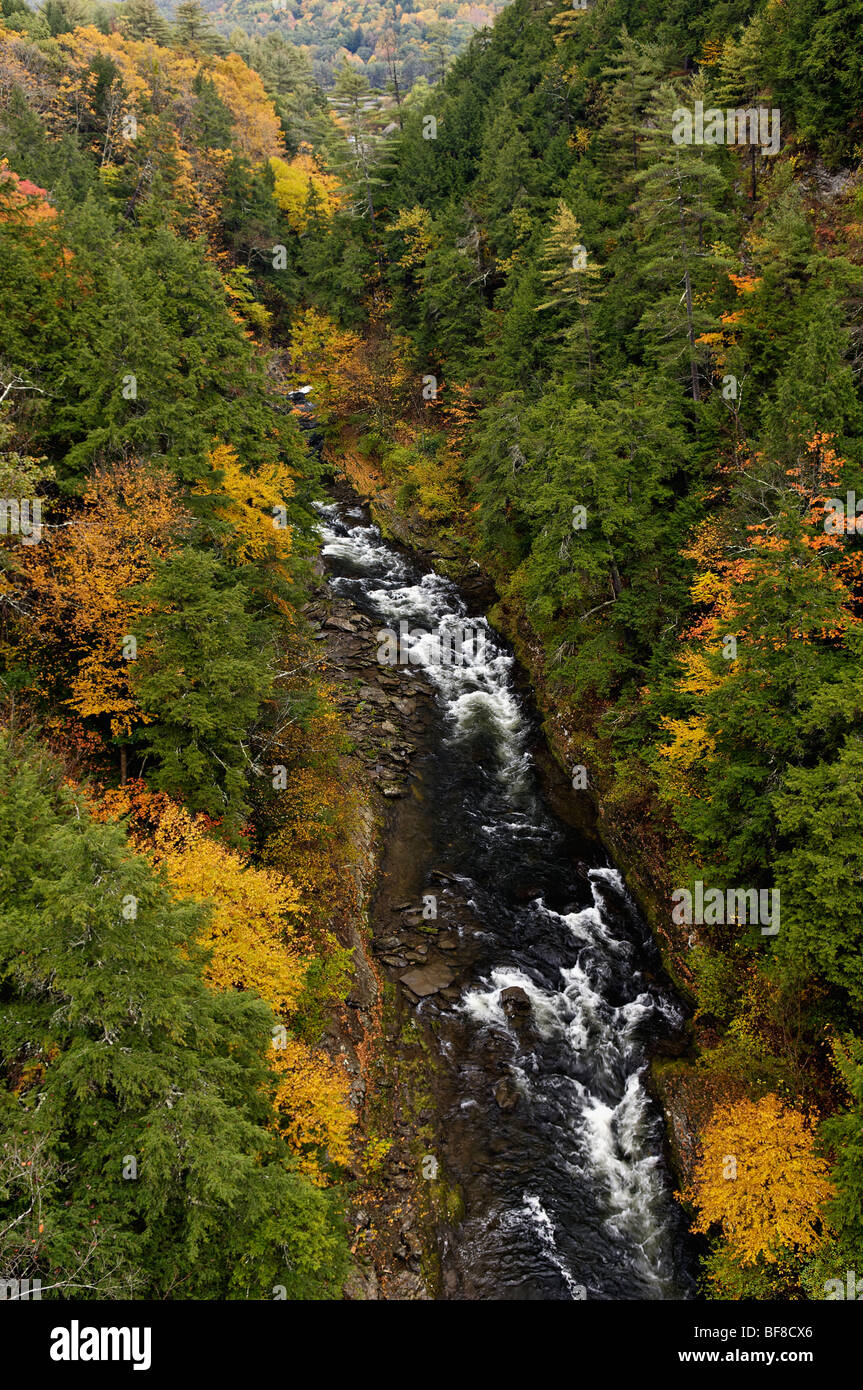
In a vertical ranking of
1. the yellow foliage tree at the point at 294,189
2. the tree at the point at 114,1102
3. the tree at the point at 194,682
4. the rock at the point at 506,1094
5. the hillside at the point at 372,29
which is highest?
the hillside at the point at 372,29

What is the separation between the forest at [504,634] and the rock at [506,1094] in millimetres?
4016

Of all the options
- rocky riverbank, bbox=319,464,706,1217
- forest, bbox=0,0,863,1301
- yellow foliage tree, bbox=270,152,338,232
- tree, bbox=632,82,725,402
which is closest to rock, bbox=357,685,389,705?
forest, bbox=0,0,863,1301

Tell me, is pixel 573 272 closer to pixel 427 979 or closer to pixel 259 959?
pixel 427 979

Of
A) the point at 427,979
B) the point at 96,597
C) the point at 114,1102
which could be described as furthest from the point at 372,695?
the point at 114,1102

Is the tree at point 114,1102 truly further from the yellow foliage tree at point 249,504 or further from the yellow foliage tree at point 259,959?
the yellow foliage tree at point 249,504

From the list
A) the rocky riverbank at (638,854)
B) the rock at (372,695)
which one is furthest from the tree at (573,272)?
the rock at (372,695)

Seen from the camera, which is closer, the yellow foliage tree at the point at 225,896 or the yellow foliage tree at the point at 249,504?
the yellow foliage tree at the point at 225,896

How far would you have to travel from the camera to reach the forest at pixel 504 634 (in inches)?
427

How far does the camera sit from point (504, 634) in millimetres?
36844

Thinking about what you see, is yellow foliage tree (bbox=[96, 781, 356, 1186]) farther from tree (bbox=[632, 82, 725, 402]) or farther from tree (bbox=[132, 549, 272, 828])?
tree (bbox=[632, 82, 725, 402])

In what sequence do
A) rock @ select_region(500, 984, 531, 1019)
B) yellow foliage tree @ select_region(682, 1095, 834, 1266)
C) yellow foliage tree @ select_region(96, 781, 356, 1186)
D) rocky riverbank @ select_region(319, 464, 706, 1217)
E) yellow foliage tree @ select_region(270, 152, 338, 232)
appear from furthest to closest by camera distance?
yellow foliage tree @ select_region(270, 152, 338, 232), rock @ select_region(500, 984, 531, 1019), rocky riverbank @ select_region(319, 464, 706, 1217), yellow foliage tree @ select_region(96, 781, 356, 1186), yellow foliage tree @ select_region(682, 1095, 834, 1266)

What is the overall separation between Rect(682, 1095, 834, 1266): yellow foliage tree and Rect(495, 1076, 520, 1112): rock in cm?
477

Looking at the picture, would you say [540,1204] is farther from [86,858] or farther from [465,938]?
[86,858]

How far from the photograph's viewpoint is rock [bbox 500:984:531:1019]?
20.8m
